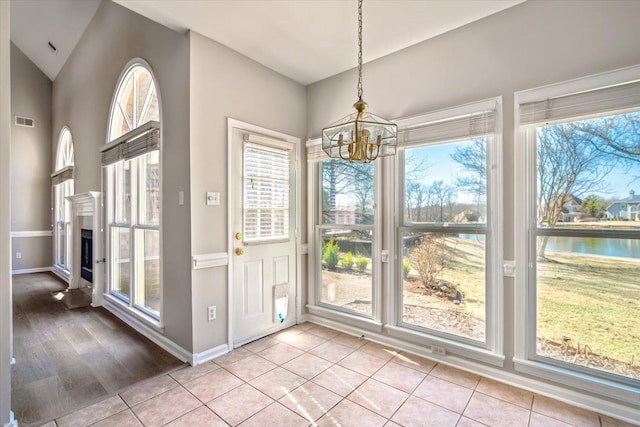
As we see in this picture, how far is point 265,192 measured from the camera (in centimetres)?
312

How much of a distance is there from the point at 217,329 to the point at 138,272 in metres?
1.37

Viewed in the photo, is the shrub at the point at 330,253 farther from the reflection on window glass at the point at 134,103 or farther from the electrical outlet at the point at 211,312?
the reflection on window glass at the point at 134,103

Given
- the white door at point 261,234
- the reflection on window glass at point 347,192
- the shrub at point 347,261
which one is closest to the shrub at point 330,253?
the shrub at point 347,261

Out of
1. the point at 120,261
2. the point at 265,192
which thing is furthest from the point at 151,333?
the point at 265,192

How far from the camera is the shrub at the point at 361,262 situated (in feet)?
10.2

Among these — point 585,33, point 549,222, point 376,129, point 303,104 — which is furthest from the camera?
point 303,104

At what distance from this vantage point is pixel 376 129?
1645 millimetres

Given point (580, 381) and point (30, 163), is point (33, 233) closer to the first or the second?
point (30, 163)

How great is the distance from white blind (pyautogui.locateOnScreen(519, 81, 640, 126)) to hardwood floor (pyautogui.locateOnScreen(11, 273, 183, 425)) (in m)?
3.38

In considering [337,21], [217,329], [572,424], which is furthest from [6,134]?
[572,424]

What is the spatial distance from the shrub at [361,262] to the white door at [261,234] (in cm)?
75

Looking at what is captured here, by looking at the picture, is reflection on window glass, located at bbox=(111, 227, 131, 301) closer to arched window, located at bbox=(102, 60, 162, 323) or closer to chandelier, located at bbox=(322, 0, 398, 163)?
arched window, located at bbox=(102, 60, 162, 323)

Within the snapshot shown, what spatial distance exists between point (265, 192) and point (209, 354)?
1.59 m

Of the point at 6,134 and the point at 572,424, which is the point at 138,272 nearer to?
the point at 6,134
